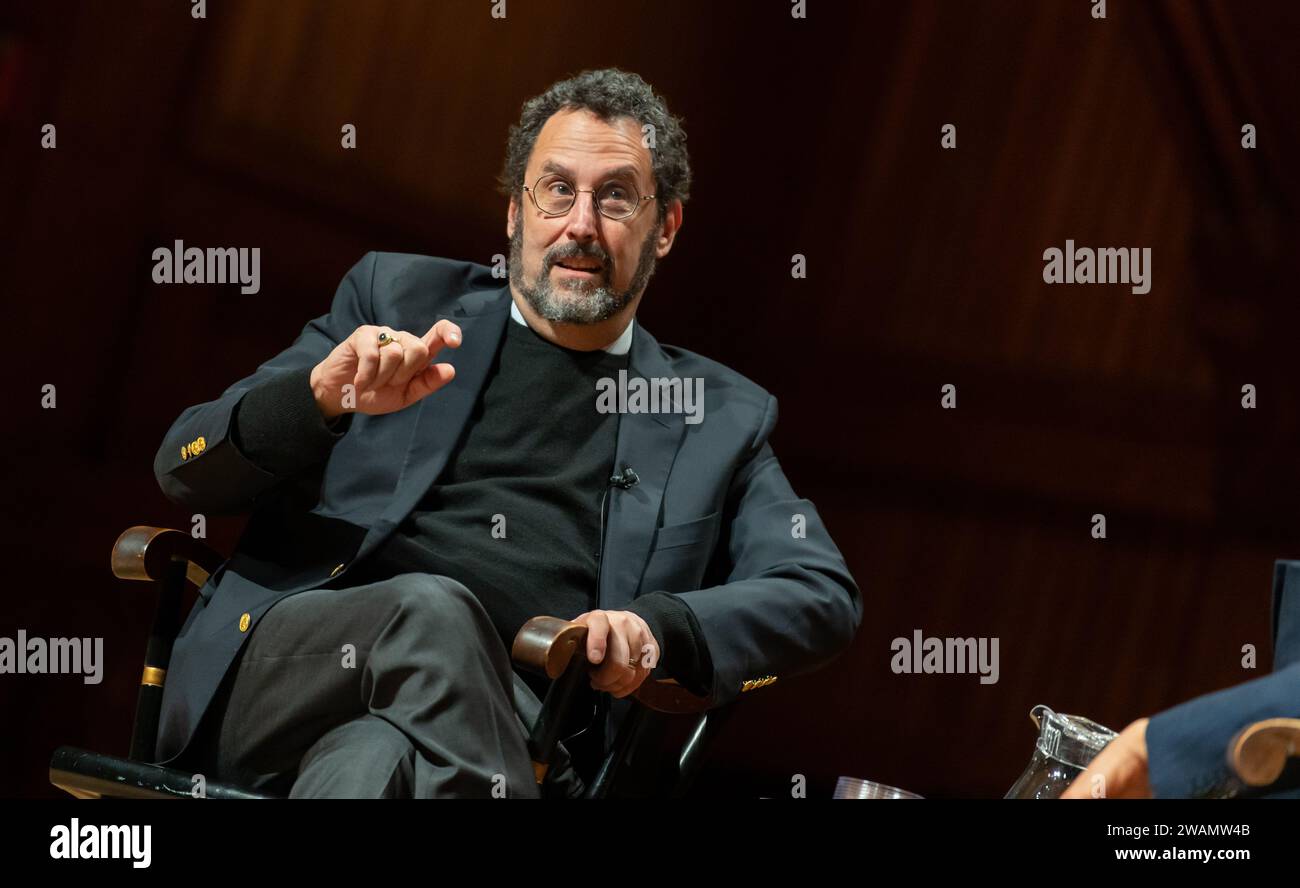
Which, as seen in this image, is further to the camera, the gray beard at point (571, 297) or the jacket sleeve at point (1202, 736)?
the gray beard at point (571, 297)

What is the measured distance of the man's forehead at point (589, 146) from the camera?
262cm

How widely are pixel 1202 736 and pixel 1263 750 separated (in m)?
0.06

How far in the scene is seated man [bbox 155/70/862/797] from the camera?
187 cm

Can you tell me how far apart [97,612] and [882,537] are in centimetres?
183

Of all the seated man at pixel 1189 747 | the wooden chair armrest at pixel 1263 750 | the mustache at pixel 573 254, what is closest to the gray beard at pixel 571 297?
the mustache at pixel 573 254

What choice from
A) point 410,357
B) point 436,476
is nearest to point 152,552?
point 436,476

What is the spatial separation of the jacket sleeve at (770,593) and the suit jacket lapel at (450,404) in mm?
502

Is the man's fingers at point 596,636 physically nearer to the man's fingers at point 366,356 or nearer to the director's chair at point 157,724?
the director's chair at point 157,724

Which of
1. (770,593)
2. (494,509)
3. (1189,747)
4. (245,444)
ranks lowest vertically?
(1189,747)

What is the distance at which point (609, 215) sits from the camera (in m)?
2.64

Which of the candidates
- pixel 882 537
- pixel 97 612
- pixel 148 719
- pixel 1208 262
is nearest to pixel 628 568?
pixel 148 719

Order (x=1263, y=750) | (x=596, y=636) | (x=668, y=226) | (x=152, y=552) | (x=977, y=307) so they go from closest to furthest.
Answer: (x=1263, y=750) < (x=596, y=636) < (x=152, y=552) < (x=668, y=226) < (x=977, y=307)

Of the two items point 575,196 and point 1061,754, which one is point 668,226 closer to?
point 575,196

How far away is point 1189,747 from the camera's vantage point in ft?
5.20
